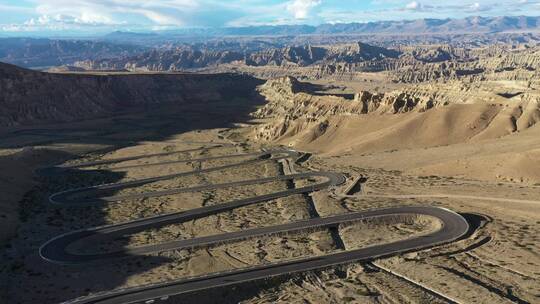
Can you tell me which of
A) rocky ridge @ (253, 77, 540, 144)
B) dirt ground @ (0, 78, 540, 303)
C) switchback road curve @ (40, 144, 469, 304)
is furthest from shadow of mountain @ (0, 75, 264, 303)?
rocky ridge @ (253, 77, 540, 144)

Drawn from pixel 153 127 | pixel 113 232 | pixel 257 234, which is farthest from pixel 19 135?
pixel 257 234

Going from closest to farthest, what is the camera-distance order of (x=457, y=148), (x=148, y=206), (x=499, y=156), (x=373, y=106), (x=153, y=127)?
(x=148, y=206), (x=499, y=156), (x=457, y=148), (x=373, y=106), (x=153, y=127)

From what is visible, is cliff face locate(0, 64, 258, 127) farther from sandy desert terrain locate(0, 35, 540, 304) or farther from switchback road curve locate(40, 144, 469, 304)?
switchback road curve locate(40, 144, 469, 304)

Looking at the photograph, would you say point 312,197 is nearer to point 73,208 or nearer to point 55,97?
point 73,208

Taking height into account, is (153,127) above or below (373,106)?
below

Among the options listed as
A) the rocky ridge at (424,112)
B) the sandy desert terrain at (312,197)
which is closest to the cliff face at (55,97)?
the sandy desert terrain at (312,197)

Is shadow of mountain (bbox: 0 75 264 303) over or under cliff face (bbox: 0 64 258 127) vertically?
under

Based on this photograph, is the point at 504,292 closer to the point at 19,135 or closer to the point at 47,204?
the point at 47,204

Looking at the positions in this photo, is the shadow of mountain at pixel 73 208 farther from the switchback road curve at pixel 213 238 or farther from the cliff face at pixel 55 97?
the cliff face at pixel 55 97
